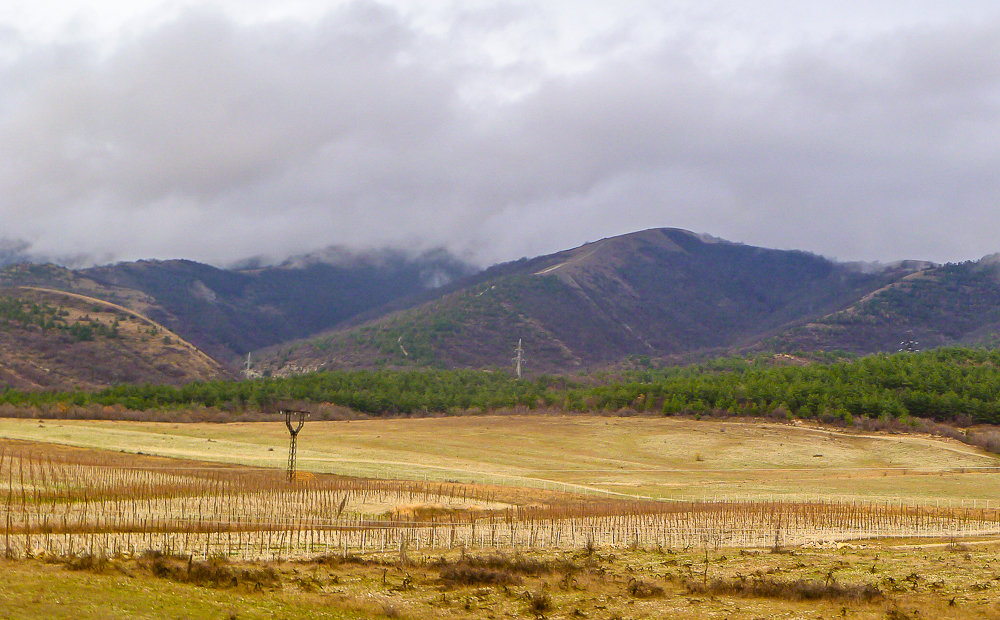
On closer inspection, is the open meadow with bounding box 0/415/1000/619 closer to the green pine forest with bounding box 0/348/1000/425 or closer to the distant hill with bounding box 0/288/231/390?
the green pine forest with bounding box 0/348/1000/425

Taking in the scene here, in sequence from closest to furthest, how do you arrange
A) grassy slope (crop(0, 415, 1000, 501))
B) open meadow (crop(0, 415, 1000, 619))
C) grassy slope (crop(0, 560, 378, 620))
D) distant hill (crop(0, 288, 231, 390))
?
grassy slope (crop(0, 560, 378, 620)), open meadow (crop(0, 415, 1000, 619)), grassy slope (crop(0, 415, 1000, 501)), distant hill (crop(0, 288, 231, 390))

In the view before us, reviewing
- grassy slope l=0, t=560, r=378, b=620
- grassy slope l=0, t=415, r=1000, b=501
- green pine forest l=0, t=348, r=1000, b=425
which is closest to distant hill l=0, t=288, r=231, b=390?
green pine forest l=0, t=348, r=1000, b=425

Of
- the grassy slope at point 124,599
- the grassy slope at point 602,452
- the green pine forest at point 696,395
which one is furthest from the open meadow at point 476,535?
the green pine forest at point 696,395

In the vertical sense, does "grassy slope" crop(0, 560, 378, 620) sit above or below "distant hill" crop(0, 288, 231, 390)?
below

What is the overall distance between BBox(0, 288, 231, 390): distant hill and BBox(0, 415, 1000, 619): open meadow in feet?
274

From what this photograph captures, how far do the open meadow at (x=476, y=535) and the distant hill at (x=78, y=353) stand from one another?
274 ft

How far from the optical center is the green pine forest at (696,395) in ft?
374

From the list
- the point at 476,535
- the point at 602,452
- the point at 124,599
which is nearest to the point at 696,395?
the point at 602,452

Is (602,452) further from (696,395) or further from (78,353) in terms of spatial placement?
(78,353)

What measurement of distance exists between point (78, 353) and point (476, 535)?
511 feet

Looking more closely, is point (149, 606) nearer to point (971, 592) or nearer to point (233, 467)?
point (971, 592)

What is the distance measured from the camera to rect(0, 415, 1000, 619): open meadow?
2552cm

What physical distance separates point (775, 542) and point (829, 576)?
964 centimetres

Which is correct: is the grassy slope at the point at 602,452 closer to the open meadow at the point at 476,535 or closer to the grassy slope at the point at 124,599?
the open meadow at the point at 476,535
